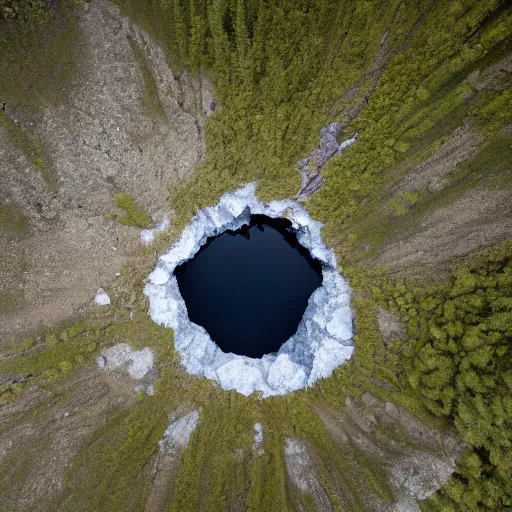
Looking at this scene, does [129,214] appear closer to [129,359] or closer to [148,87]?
[148,87]

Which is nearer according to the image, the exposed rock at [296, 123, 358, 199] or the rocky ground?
the rocky ground

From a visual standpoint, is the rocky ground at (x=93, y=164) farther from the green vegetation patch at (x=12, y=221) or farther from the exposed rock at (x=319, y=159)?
the exposed rock at (x=319, y=159)

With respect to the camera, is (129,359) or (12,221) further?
(129,359)

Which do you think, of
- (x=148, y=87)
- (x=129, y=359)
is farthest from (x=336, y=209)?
(x=129, y=359)

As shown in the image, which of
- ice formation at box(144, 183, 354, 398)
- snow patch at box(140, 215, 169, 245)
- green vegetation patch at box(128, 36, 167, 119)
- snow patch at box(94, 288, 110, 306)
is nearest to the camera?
green vegetation patch at box(128, 36, 167, 119)

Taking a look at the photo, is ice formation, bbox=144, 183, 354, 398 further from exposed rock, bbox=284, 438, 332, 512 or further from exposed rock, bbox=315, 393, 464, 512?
exposed rock, bbox=284, 438, 332, 512

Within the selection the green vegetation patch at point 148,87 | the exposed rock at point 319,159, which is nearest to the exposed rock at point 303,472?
the exposed rock at point 319,159

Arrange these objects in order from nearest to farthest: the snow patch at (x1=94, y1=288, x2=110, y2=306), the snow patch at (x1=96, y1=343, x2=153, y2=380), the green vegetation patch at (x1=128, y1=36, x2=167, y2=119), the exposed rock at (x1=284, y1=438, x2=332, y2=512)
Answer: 1. the exposed rock at (x1=284, y1=438, x2=332, y2=512)
2. the green vegetation patch at (x1=128, y1=36, x2=167, y2=119)
3. the snow patch at (x1=96, y1=343, x2=153, y2=380)
4. the snow patch at (x1=94, y1=288, x2=110, y2=306)

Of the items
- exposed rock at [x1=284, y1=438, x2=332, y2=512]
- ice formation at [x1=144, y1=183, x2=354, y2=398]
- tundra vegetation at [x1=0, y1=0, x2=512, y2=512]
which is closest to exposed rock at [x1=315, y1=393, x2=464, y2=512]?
tundra vegetation at [x1=0, y1=0, x2=512, y2=512]
